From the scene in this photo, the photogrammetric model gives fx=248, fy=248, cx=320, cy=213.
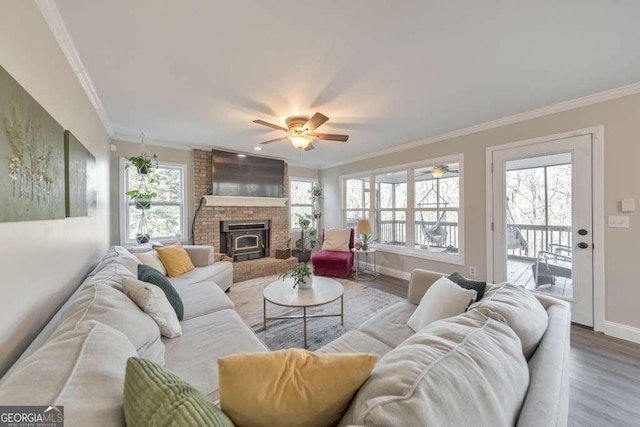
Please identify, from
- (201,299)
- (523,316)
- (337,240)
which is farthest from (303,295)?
(337,240)

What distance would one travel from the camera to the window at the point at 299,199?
5836 mm

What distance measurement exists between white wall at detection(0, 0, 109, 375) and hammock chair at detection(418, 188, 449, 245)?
4.35 metres

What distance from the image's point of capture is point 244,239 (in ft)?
16.3

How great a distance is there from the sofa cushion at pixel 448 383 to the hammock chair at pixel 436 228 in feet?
10.9

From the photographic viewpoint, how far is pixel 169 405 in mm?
588

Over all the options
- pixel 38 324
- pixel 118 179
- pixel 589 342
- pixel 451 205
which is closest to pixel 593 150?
pixel 451 205

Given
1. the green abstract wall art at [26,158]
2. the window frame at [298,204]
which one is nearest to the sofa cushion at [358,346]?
the green abstract wall art at [26,158]

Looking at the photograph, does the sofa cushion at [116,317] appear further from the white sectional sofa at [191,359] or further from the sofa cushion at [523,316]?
the sofa cushion at [523,316]

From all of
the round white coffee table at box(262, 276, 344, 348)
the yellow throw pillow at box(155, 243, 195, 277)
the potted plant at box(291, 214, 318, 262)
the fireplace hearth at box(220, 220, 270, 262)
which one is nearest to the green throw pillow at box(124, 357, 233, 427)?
the round white coffee table at box(262, 276, 344, 348)

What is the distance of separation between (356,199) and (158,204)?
12.2 feet

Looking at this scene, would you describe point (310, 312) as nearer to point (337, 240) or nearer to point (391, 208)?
point (337, 240)

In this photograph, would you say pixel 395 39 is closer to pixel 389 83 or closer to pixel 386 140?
pixel 389 83

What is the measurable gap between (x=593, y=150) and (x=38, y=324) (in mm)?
4576

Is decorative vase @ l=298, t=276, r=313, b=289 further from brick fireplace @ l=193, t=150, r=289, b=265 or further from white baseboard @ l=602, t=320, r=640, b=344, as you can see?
white baseboard @ l=602, t=320, r=640, b=344
